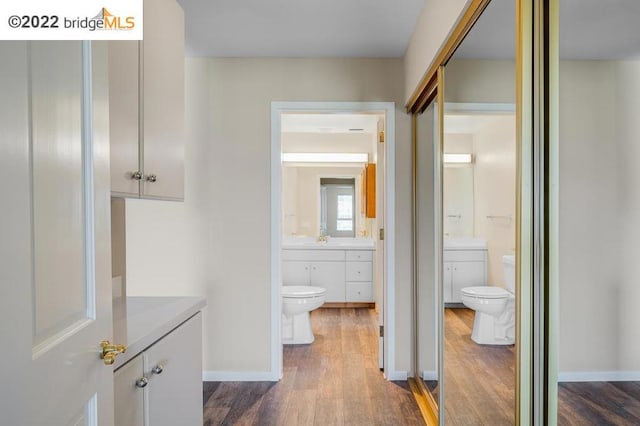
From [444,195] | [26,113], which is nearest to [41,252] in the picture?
[26,113]

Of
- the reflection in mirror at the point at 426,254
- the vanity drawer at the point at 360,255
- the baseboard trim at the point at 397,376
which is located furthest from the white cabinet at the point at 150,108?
the vanity drawer at the point at 360,255

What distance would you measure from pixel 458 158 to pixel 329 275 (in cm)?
308

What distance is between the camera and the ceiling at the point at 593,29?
711mm

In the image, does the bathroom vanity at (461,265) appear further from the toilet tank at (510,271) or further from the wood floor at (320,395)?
the wood floor at (320,395)

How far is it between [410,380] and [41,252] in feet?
8.60

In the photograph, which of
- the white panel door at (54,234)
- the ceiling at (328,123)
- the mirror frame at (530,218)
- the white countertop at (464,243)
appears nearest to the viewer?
the white panel door at (54,234)

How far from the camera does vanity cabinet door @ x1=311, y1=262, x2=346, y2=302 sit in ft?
15.1

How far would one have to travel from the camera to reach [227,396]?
2592 mm

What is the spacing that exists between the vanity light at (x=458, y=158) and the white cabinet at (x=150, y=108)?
1.20 meters

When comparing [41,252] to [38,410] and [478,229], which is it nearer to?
[38,410]

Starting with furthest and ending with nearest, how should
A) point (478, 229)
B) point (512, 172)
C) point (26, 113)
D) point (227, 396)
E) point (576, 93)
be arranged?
point (227, 396) < point (478, 229) < point (512, 172) < point (576, 93) < point (26, 113)

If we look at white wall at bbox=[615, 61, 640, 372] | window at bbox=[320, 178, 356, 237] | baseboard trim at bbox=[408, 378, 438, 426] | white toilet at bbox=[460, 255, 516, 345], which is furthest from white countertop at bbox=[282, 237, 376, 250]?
white wall at bbox=[615, 61, 640, 372]

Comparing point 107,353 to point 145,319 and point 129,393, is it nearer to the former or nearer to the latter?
point 129,393

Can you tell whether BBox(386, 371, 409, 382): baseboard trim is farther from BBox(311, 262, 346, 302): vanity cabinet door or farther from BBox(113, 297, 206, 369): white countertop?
BBox(311, 262, 346, 302): vanity cabinet door
